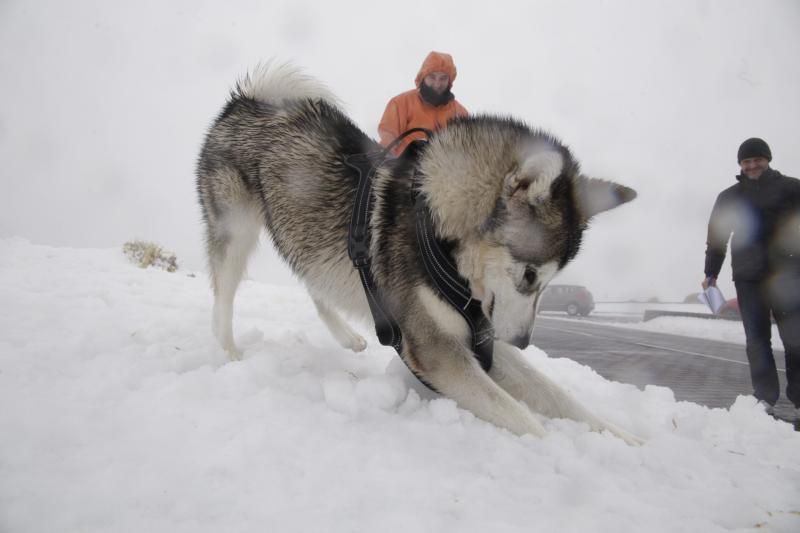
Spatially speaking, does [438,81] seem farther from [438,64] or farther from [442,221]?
[442,221]

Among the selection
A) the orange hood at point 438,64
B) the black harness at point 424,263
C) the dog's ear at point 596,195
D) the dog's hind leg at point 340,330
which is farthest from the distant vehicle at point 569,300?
the black harness at point 424,263

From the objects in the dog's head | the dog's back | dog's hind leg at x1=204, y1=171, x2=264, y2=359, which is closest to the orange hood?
the dog's back

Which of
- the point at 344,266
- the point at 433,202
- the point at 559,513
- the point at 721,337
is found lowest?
the point at 721,337

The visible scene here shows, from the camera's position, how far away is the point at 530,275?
1954 millimetres

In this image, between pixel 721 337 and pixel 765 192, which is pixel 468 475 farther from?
pixel 721 337

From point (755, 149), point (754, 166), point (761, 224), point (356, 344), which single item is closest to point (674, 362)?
point (761, 224)

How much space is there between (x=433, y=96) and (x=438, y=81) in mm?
145

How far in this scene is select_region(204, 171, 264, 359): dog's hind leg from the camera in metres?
2.76

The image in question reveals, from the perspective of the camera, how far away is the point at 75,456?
4.06 ft

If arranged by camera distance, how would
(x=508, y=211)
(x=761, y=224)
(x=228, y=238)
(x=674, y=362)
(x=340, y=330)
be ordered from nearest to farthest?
(x=508, y=211) → (x=228, y=238) → (x=340, y=330) → (x=761, y=224) → (x=674, y=362)

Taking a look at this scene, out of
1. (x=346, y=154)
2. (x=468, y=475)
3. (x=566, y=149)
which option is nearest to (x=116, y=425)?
(x=468, y=475)

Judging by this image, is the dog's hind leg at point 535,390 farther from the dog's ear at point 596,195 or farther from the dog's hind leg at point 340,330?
the dog's hind leg at point 340,330

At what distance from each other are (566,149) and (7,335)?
3184 mm

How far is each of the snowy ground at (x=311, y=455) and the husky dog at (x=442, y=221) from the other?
23 cm
